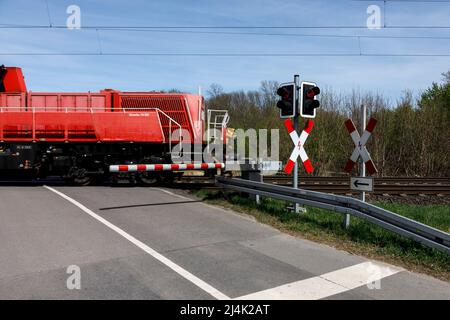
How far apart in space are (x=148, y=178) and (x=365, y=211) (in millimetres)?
8507

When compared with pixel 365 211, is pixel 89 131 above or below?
above

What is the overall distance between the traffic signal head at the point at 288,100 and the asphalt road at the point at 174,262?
8.33 feet

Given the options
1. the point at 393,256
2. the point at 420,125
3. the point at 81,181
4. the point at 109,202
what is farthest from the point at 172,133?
the point at 420,125

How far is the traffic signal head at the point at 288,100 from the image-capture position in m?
8.94

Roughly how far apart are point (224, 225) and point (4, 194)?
719 cm

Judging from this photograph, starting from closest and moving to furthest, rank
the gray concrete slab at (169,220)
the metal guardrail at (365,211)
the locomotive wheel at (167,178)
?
the metal guardrail at (365,211)
the gray concrete slab at (169,220)
the locomotive wheel at (167,178)

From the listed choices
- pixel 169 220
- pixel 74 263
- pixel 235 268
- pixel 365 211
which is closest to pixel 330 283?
pixel 235 268

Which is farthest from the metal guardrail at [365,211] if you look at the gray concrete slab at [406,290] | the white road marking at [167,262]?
the white road marking at [167,262]

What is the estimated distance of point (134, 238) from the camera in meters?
6.97

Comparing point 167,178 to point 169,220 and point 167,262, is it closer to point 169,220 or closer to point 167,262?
point 169,220

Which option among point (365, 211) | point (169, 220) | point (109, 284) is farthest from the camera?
point (169, 220)

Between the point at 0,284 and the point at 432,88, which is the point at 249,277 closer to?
the point at 0,284

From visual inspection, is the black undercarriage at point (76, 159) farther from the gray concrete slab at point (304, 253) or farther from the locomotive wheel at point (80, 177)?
the gray concrete slab at point (304, 253)

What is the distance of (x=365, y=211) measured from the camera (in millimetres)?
7113
